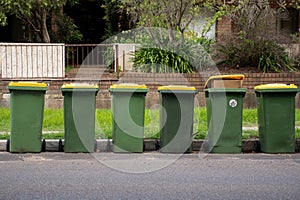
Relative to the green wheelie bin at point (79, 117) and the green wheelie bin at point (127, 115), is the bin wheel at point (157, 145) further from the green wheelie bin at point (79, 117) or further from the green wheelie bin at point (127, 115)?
the green wheelie bin at point (79, 117)

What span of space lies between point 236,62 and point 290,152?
551 centimetres

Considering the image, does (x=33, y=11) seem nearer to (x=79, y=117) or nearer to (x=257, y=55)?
(x=257, y=55)

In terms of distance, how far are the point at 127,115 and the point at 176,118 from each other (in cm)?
78

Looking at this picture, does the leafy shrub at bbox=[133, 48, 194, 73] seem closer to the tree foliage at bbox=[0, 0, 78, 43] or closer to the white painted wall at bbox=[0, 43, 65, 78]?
the white painted wall at bbox=[0, 43, 65, 78]

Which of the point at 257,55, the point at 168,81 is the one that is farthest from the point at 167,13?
the point at 257,55

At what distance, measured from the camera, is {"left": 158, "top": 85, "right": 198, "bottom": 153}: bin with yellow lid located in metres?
7.92

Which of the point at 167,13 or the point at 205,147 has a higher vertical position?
the point at 167,13

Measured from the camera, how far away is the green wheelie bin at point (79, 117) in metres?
7.86

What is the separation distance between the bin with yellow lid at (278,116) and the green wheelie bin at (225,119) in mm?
379

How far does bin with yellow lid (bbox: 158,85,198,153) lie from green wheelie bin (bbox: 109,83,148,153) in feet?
1.15

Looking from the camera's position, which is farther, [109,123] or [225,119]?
[109,123]

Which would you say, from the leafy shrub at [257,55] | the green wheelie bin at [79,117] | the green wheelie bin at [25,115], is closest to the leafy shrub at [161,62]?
the leafy shrub at [257,55]

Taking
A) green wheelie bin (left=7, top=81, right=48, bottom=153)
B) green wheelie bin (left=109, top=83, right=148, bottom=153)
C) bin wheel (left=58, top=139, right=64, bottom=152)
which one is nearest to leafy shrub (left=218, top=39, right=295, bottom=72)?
green wheelie bin (left=109, top=83, right=148, bottom=153)

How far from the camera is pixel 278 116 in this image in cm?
791
